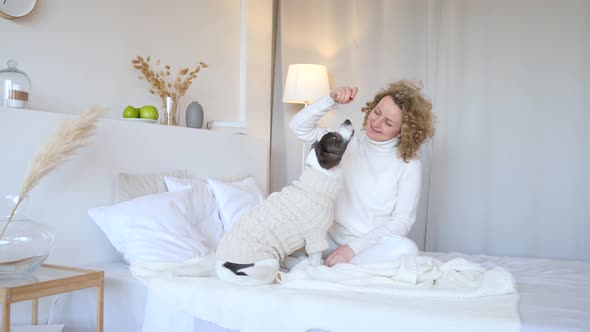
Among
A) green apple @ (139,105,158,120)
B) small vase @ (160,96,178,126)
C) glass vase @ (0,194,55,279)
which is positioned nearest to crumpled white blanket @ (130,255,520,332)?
glass vase @ (0,194,55,279)

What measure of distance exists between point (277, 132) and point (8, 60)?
6.55 feet

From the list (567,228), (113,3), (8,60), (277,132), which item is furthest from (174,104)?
(567,228)

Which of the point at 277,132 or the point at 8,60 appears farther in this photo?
the point at 277,132

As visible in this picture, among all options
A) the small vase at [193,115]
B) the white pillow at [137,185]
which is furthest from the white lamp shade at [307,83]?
the white pillow at [137,185]

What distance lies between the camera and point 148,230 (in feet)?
6.44

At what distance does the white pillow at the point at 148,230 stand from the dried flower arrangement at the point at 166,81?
0.72m

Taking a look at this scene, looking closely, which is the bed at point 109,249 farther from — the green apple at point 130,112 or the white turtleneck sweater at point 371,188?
the white turtleneck sweater at point 371,188

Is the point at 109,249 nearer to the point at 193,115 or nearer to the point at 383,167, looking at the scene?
the point at 193,115

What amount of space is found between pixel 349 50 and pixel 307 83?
0.46m

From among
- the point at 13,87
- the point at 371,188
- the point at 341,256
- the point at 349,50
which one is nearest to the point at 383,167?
the point at 371,188

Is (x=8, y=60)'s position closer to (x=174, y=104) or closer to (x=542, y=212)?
(x=174, y=104)

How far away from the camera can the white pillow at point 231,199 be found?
2387 mm

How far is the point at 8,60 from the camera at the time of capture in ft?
6.49

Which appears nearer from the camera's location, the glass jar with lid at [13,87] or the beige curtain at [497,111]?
the glass jar with lid at [13,87]
